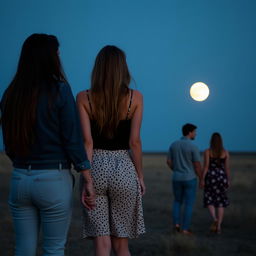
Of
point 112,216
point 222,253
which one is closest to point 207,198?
point 222,253

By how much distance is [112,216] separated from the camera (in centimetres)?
416

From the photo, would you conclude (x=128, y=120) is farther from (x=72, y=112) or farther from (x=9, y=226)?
(x=9, y=226)

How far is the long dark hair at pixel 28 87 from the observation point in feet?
10.8

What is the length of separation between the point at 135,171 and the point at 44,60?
1.20 m

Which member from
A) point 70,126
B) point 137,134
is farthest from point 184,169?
point 70,126

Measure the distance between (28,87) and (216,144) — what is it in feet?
22.5

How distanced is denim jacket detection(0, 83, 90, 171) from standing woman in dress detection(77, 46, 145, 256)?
64 cm

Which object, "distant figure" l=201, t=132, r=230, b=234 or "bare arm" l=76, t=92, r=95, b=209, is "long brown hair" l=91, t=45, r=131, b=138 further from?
"distant figure" l=201, t=132, r=230, b=234

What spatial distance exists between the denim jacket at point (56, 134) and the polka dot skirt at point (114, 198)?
657 mm

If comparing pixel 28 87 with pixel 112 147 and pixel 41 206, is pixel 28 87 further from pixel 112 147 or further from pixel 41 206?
pixel 112 147

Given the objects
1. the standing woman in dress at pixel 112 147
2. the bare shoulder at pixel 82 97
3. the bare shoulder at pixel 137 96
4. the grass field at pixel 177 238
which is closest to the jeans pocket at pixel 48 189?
the standing woman in dress at pixel 112 147

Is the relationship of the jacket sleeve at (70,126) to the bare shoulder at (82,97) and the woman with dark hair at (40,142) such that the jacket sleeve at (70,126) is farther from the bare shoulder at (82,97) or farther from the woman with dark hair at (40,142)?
the bare shoulder at (82,97)

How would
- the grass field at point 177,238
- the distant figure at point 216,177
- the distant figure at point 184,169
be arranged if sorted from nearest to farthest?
1. the grass field at point 177,238
2. the distant figure at point 184,169
3. the distant figure at point 216,177

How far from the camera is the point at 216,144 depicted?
980 cm
